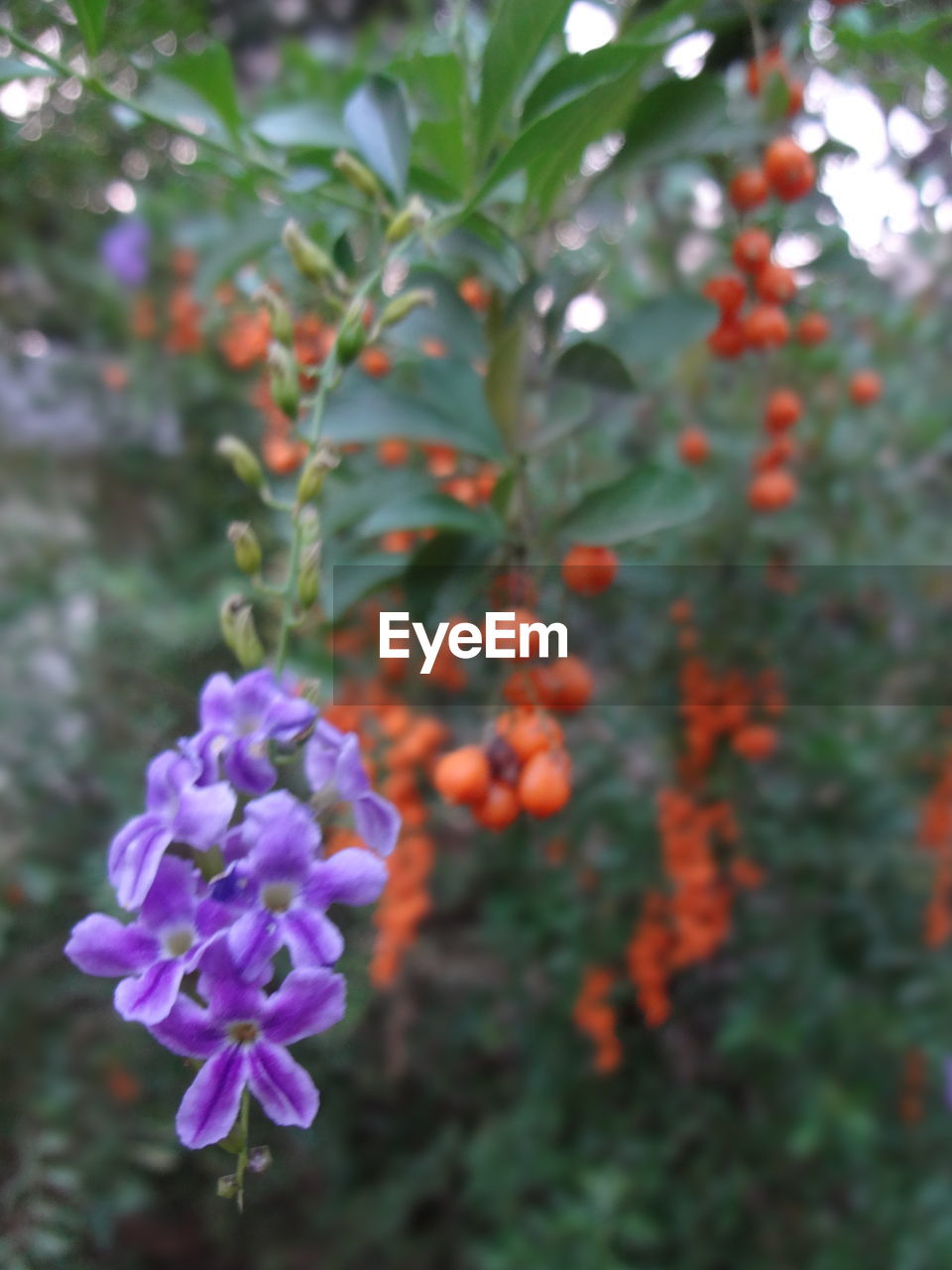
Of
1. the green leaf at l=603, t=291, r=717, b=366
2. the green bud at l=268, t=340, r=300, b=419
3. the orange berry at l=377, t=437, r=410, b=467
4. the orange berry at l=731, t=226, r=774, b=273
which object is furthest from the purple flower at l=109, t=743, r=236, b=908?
the orange berry at l=377, t=437, r=410, b=467

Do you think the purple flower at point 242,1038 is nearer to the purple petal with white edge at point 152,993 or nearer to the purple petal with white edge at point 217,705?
the purple petal with white edge at point 152,993

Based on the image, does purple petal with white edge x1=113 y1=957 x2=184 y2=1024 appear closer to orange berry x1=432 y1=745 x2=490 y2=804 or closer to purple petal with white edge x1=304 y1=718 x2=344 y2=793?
purple petal with white edge x1=304 y1=718 x2=344 y2=793

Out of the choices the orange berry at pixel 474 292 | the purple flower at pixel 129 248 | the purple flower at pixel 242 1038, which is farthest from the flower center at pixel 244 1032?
the purple flower at pixel 129 248

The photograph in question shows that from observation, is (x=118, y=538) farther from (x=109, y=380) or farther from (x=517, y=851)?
(x=517, y=851)

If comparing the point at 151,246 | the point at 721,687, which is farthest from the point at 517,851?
the point at 151,246

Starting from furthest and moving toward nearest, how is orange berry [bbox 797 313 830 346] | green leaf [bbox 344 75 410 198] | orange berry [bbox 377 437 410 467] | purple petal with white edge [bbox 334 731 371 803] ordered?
orange berry [bbox 377 437 410 467]
orange berry [bbox 797 313 830 346]
green leaf [bbox 344 75 410 198]
purple petal with white edge [bbox 334 731 371 803]

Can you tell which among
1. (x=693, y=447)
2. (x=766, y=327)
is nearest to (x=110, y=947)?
(x=766, y=327)
